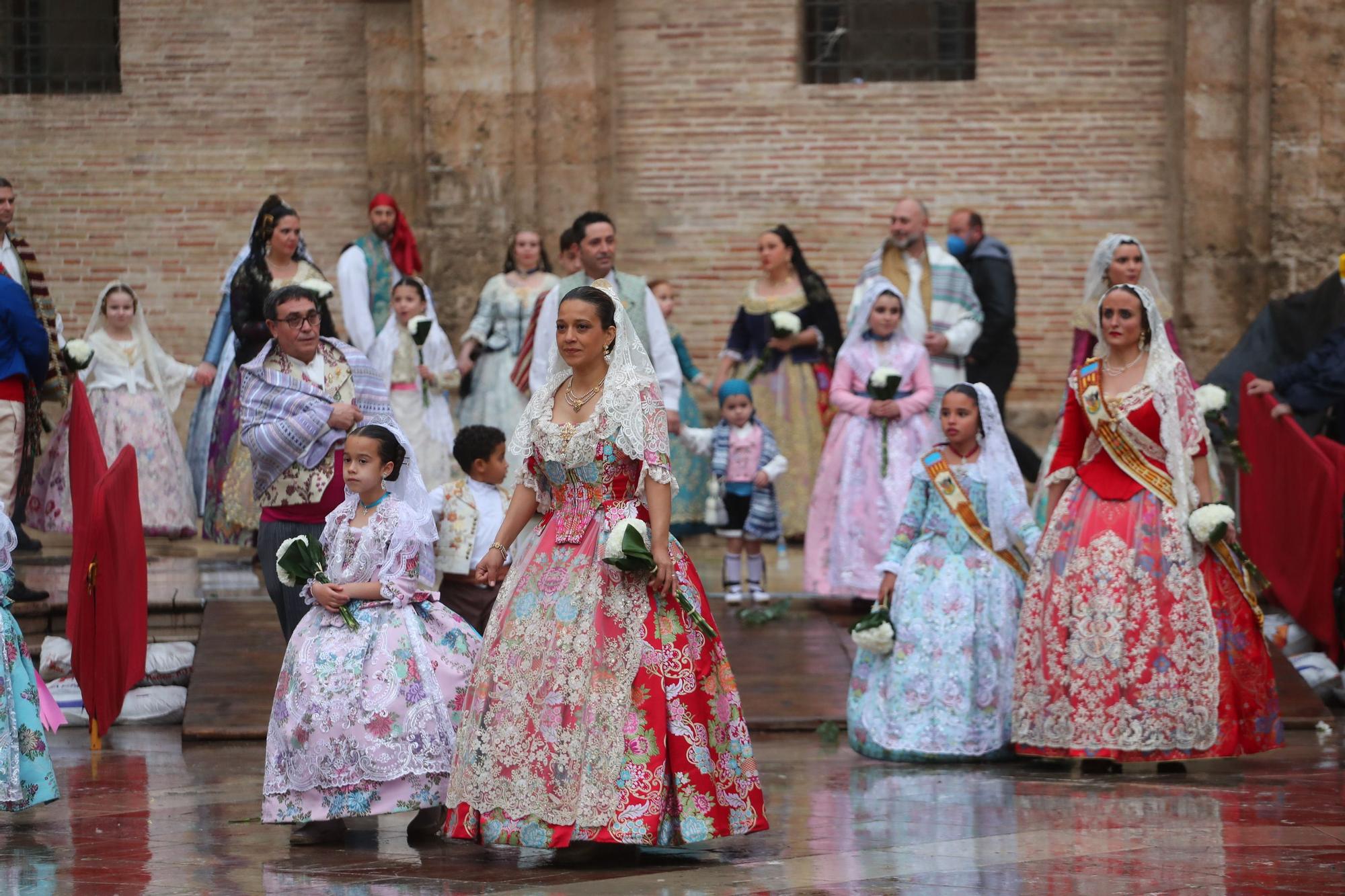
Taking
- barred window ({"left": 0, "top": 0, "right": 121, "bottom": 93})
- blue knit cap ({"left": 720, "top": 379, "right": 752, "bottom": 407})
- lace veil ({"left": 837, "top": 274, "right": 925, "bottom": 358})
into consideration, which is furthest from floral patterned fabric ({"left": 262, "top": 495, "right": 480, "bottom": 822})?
barred window ({"left": 0, "top": 0, "right": 121, "bottom": 93})

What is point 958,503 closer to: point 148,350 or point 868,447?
point 868,447

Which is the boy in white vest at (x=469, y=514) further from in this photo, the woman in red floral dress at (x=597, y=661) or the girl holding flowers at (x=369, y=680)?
the woman in red floral dress at (x=597, y=661)

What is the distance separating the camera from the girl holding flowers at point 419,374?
12.1m

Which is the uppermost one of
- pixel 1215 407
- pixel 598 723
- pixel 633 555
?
pixel 1215 407

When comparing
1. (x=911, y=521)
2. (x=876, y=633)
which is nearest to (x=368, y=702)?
(x=876, y=633)

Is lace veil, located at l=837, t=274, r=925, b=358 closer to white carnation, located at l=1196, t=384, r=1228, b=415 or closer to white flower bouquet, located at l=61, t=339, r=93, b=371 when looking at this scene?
white carnation, located at l=1196, t=384, r=1228, b=415

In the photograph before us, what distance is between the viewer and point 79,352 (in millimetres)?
11102

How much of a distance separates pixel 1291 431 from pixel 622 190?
6177 mm

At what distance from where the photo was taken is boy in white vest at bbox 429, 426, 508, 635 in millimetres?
8281

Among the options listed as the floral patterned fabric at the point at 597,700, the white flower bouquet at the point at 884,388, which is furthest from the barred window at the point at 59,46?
the floral patterned fabric at the point at 597,700

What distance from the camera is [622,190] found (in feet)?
Result: 49.8

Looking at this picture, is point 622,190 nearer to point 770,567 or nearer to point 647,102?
point 647,102

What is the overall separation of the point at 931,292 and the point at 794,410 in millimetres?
1130

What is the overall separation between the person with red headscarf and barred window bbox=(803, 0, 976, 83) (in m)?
3.98
